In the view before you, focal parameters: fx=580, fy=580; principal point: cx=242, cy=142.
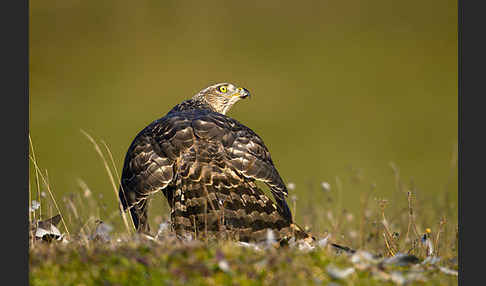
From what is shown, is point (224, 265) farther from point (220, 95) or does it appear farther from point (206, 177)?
point (220, 95)

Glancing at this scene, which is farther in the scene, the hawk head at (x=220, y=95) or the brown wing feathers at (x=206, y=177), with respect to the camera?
the hawk head at (x=220, y=95)

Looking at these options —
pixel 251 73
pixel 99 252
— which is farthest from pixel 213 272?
pixel 251 73

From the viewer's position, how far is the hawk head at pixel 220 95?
9.98 metres

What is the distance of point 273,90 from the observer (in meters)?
33.5

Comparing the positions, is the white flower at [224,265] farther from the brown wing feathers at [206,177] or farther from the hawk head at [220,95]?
the hawk head at [220,95]

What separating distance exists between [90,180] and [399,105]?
17693mm

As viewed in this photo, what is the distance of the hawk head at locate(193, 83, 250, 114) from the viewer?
998 cm

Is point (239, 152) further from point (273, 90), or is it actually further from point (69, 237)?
point (273, 90)

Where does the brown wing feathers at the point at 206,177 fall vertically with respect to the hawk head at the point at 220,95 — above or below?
below

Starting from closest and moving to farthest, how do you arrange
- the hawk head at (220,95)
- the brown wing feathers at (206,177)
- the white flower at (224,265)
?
1. the white flower at (224,265)
2. the brown wing feathers at (206,177)
3. the hawk head at (220,95)

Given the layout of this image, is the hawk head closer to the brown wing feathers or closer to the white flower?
the brown wing feathers

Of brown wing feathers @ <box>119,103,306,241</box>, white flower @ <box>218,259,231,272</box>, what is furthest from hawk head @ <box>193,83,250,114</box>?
white flower @ <box>218,259,231,272</box>

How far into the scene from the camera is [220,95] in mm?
10125

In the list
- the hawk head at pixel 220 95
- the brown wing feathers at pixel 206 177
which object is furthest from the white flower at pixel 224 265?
the hawk head at pixel 220 95
